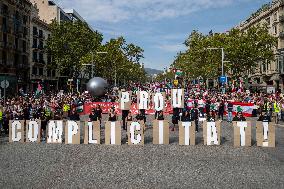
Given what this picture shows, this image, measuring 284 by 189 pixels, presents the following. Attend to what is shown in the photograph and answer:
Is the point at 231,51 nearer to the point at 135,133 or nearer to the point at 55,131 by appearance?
the point at 135,133

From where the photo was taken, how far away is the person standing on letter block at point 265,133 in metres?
16.2

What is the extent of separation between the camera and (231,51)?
173 ft

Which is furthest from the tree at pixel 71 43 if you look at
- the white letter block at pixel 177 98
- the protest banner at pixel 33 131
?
the protest banner at pixel 33 131

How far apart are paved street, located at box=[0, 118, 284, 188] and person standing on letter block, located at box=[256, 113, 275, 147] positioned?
441 millimetres

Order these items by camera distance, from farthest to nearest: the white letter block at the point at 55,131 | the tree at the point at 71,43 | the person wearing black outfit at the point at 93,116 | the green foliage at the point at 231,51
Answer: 1. the tree at the point at 71,43
2. the green foliage at the point at 231,51
3. the person wearing black outfit at the point at 93,116
4. the white letter block at the point at 55,131

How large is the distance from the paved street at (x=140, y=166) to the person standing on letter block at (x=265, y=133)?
1.45 ft

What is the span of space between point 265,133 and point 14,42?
169ft

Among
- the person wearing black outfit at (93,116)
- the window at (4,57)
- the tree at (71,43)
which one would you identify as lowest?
the person wearing black outfit at (93,116)

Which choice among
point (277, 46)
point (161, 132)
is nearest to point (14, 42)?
point (277, 46)

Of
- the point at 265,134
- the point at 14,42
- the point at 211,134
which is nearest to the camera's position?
the point at 265,134

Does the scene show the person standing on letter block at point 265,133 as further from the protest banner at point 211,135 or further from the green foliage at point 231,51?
the green foliage at point 231,51

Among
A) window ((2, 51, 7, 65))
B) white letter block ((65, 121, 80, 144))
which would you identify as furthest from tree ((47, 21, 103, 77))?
white letter block ((65, 121, 80, 144))

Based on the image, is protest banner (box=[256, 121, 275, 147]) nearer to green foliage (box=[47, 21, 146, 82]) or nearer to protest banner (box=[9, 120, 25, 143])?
protest banner (box=[9, 120, 25, 143])

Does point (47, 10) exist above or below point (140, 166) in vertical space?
above
